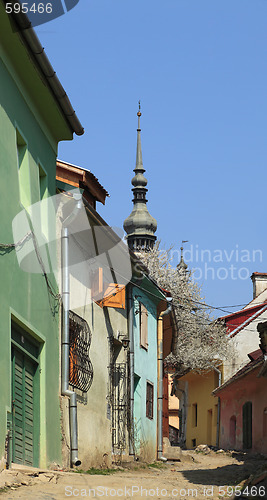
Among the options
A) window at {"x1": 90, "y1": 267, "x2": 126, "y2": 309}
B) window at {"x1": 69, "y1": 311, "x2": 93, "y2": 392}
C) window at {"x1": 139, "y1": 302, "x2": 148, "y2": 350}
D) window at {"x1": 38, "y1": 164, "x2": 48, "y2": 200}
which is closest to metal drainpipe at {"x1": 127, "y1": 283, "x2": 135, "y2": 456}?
window at {"x1": 139, "y1": 302, "x2": 148, "y2": 350}

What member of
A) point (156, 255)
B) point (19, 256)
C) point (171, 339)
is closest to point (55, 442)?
point (19, 256)

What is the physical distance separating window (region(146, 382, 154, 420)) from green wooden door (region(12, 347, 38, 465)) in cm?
1077

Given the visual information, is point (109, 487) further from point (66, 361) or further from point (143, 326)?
point (143, 326)

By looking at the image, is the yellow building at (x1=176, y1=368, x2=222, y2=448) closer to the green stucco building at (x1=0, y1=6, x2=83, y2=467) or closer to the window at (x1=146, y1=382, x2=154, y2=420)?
the window at (x1=146, y1=382, x2=154, y2=420)

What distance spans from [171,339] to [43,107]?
15576 mm

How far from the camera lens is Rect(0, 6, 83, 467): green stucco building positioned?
36.4ft

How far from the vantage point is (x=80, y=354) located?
15.9 m

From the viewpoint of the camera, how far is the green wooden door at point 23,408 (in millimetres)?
11688

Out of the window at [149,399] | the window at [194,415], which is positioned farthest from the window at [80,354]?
the window at [194,415]

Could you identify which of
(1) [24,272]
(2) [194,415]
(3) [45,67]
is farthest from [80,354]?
(2) [194,415]

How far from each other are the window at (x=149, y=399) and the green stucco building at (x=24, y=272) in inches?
369

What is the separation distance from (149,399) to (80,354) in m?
8.16

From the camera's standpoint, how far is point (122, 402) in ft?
65.0

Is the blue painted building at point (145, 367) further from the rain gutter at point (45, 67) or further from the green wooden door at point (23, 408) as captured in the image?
the green wooden door at point (23, 408)
